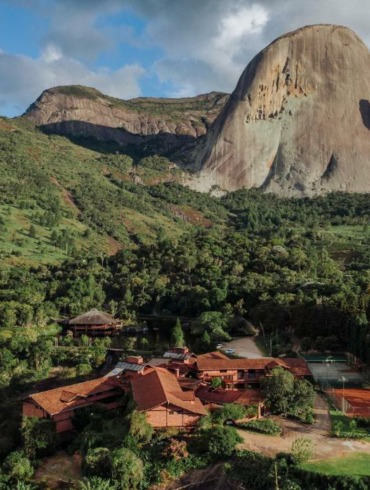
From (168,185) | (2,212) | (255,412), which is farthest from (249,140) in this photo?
(255,412)

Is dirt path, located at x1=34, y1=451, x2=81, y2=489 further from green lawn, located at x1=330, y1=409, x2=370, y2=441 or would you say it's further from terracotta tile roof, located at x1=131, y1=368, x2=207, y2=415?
green lawn, located at x1=330, y1=409, x2=370, y2=441

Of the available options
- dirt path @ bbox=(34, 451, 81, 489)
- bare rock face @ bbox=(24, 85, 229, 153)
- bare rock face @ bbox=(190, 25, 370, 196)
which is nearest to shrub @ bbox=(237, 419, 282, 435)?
dirt path @ bbox=(34, 451, 81, 489)

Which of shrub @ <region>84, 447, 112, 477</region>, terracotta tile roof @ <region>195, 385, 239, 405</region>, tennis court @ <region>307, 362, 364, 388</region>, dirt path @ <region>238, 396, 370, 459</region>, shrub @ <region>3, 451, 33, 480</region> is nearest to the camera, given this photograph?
shrub @ <region>84, 447, 112, 477</region>

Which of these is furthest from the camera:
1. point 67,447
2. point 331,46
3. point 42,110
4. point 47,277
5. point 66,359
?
point 42,110

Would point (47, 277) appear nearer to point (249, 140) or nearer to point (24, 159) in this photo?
point (24, 159)

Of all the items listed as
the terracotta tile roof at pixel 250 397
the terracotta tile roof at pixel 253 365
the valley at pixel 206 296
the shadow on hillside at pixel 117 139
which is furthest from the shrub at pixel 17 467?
the shadow on hillside at pixel 117 139

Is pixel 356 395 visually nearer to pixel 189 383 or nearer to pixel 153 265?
pixel 189 383

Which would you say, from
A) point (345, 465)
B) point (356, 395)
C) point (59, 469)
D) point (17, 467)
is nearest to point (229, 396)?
point (356, 395)
